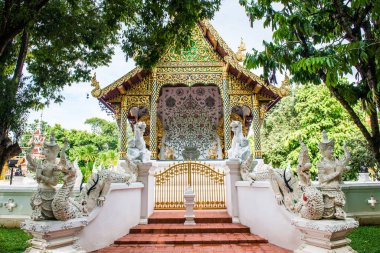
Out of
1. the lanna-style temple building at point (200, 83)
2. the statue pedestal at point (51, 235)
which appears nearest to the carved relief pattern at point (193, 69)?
the lanna-style temple building at point (200, 83)

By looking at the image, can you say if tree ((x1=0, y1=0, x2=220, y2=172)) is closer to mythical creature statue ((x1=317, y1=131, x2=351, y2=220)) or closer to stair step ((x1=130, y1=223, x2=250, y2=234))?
stair step ((x1=130, y1=223, x2=250, y2=234))

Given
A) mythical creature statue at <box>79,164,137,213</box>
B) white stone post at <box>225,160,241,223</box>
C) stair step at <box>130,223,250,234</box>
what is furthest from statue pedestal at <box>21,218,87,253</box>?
white stone post at <box>225,160,241,223</box>

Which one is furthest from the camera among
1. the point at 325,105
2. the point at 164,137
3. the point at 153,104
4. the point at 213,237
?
the point at 325,105

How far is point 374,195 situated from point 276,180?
533 centimetres

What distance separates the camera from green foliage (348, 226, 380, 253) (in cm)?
483

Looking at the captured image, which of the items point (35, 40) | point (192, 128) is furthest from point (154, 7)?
point (192, 128)

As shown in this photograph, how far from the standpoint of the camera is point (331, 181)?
327 centimetres

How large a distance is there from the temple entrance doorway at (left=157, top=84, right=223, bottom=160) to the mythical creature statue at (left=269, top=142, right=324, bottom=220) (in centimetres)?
710

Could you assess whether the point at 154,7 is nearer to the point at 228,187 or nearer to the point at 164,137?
Result: the point at 228,187

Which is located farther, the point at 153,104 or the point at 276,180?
the point at 153,104

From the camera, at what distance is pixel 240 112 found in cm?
1261

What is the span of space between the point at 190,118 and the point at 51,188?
28.3 feet

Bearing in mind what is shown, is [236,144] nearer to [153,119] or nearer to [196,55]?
[153,119]

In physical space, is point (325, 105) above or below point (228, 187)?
above
